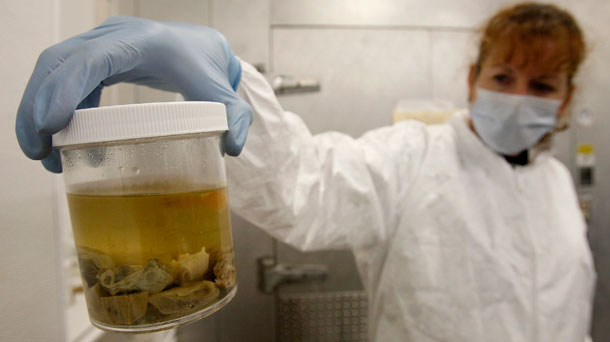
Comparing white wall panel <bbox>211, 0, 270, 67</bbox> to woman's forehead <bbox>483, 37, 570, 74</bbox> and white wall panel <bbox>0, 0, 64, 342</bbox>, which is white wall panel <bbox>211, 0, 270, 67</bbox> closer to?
woman's forehead <bbox>483, 37, 570, 74</bbox>

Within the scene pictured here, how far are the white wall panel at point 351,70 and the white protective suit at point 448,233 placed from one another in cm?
35

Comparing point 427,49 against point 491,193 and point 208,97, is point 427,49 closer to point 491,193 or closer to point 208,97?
point 491,193

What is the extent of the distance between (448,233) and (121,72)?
29.0 inches

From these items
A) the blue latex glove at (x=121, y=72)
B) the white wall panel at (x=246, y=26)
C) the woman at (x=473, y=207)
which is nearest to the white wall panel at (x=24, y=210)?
the blue latex glove at (x=121, y=72)

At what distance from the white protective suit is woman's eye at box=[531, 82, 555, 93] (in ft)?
0.54

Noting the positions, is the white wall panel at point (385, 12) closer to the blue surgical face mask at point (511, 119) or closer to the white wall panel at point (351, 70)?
the white wall panel at point (351, 70)

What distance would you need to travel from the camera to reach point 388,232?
848 millimetres

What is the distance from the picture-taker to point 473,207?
0.87 meters

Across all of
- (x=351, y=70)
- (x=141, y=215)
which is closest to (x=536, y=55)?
(x=351, y=70)

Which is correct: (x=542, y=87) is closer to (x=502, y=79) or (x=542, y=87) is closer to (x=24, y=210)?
(x=502, y=79)

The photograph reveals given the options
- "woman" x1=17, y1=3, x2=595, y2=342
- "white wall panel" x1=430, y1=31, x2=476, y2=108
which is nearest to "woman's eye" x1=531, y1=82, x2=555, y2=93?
"woman" x1=17, y1=3, x2=595, y2=342

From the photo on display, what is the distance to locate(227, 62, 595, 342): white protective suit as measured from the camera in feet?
2.41

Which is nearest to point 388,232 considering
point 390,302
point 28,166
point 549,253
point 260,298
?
point 390,302

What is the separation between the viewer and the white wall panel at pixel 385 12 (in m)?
1.21
